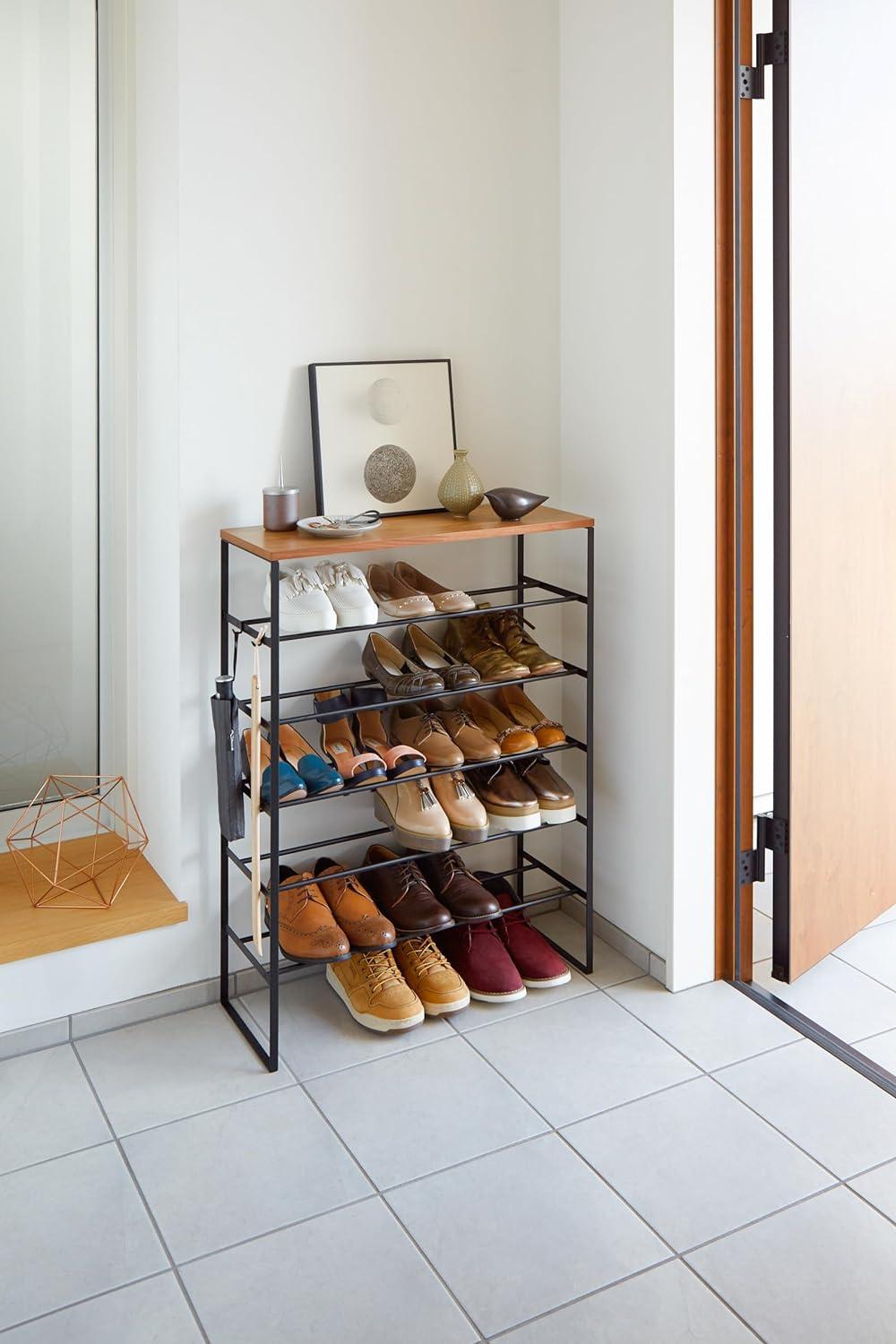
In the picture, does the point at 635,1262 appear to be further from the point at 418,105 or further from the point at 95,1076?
the point at 418,105

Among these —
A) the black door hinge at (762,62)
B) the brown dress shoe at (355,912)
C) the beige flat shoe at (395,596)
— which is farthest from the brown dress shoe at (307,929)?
the black door hinge at (762,62)

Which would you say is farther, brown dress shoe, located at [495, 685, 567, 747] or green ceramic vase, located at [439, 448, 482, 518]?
brown dress shoe, located at [495, 685, 567, 747]

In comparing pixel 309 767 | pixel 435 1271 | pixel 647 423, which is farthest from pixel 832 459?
pixel 435 1271

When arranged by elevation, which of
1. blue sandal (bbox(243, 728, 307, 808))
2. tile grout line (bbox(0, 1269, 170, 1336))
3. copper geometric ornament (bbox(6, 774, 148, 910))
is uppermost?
blue sandal (bbox(243, 728, 307, 808))

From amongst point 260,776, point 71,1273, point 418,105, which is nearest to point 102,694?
point 260,776

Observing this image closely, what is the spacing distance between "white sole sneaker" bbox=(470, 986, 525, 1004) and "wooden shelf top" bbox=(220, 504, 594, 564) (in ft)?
3.04

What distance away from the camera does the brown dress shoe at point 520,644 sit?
2.48m

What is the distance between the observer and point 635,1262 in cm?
176

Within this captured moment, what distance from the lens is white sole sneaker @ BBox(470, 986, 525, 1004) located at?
8.00ft

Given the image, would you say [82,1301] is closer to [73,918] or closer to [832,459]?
[73,918]

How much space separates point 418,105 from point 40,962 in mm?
1859

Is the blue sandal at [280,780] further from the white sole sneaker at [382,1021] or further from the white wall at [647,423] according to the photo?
the white wall at [647,423]

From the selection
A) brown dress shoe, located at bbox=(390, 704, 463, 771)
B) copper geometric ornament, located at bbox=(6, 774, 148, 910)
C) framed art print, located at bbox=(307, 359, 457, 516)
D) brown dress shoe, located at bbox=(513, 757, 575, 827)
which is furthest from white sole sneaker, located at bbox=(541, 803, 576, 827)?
copper geometric ornament, located at bbox=(6, 774, 148, 910)

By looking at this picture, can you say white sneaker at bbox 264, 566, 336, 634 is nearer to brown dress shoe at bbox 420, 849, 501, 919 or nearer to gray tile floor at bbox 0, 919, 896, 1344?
brown dress shoe at bbox 420, 849, 501, 919
